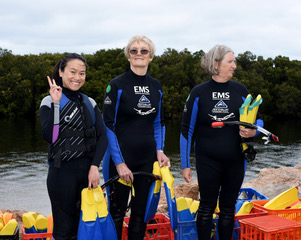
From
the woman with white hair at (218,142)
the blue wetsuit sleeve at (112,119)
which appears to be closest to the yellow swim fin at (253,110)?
the woman with white hair at (218,142)

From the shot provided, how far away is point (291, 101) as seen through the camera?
59781 millimetres

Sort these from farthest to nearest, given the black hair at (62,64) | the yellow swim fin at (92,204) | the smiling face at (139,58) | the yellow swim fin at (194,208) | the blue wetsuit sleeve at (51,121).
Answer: the yellow swim fin at (194,208) < the smiling face at (139,58) < the black hair at (62,64) < the yellow swim fin at (92,204) < the blue wetsuit sleeve at (51,121)

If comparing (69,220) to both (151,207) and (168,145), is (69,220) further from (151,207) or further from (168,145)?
(168,145)

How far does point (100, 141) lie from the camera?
3.31m

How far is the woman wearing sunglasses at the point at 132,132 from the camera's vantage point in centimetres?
363

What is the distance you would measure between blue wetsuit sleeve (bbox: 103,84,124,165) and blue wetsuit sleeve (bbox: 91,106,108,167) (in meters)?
0.22

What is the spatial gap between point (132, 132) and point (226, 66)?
1160 mm

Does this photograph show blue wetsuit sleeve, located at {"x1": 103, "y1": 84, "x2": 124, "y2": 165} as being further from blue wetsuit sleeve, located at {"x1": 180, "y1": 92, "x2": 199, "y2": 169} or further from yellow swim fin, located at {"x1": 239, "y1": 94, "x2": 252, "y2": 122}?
yellow swim fin, located at {"x1": 239, "y1": 94, "x2": 252, "y2": 122}

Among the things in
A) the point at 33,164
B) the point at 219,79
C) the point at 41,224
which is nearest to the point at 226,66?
the point at 219,79

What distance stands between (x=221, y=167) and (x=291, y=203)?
132 cm

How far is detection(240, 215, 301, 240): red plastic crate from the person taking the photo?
3.65 metres

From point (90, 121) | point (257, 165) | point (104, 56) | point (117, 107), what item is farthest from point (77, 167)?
point (104, 56)

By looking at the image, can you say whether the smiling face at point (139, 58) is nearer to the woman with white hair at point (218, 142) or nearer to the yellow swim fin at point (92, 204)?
the woman with white hair at point (218, 142)

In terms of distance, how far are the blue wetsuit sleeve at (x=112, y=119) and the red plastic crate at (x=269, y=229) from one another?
4.85ft
